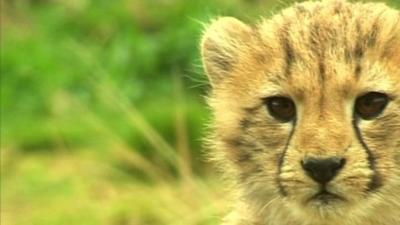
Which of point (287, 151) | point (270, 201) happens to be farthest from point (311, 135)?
point (270, 201)

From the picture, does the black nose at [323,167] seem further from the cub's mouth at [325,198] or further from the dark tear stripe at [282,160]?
the dark tear stripe at [282,160]

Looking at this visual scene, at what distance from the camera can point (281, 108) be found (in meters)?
5.27

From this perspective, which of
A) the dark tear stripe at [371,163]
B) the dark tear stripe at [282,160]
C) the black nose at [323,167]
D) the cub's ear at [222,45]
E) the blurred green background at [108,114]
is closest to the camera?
the black nose at [323,167]

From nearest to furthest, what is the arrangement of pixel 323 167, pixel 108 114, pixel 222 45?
pixel 323 167
pixel 222 45
pixel 108 114

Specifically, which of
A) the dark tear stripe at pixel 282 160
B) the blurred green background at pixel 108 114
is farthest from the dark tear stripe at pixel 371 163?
the blurred green background at pixel 108 114

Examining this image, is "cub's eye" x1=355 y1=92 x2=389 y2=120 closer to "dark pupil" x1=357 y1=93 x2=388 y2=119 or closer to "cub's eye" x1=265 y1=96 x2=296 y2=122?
"dark pupil" x1=357 y1=93 x2=388 y2=119

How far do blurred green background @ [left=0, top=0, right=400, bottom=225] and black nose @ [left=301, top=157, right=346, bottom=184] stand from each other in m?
1.49

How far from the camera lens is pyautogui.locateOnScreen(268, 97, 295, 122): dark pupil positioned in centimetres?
523

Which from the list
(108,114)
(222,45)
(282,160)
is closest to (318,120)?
(282,160)

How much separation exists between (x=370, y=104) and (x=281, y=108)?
31cm

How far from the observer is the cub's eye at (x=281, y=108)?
5.22 metres

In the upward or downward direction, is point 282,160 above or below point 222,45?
below

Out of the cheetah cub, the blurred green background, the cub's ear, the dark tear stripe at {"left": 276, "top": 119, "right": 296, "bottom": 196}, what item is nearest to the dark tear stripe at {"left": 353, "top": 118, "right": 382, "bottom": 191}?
the cheetah cub

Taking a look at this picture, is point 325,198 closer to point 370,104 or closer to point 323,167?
point 323,167
